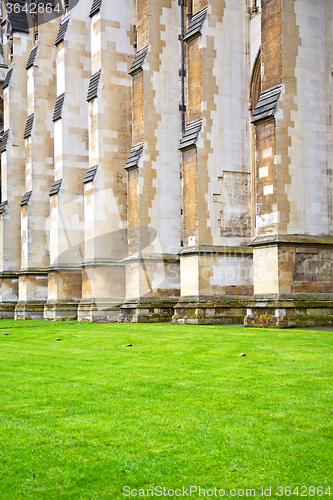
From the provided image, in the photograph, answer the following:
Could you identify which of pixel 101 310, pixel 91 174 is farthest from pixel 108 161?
pixel 101 310

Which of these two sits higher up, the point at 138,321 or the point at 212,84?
the point at 212,84

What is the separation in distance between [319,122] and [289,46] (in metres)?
2.00

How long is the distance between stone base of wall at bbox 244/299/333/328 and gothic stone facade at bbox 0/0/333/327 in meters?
0.03

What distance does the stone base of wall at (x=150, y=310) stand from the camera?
18.7 meters

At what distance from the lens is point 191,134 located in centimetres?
1723

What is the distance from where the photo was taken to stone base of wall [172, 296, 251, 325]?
16.6m

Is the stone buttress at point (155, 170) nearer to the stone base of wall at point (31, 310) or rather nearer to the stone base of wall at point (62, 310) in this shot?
the stone base of wall at point (62, 310)

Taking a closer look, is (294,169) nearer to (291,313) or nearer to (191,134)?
(291,313)

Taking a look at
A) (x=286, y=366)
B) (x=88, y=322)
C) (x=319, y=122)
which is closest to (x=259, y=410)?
(x=286, y=366)

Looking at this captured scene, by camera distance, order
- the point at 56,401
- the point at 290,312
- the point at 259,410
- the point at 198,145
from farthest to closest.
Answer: the point at 198,145
the point at 290,312
the point at 56,401
the point at 259,410

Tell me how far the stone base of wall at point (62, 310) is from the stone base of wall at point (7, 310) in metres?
6.00

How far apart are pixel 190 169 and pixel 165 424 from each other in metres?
13.2

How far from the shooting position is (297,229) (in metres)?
14.3

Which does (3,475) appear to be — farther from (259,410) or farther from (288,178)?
(288,178)
